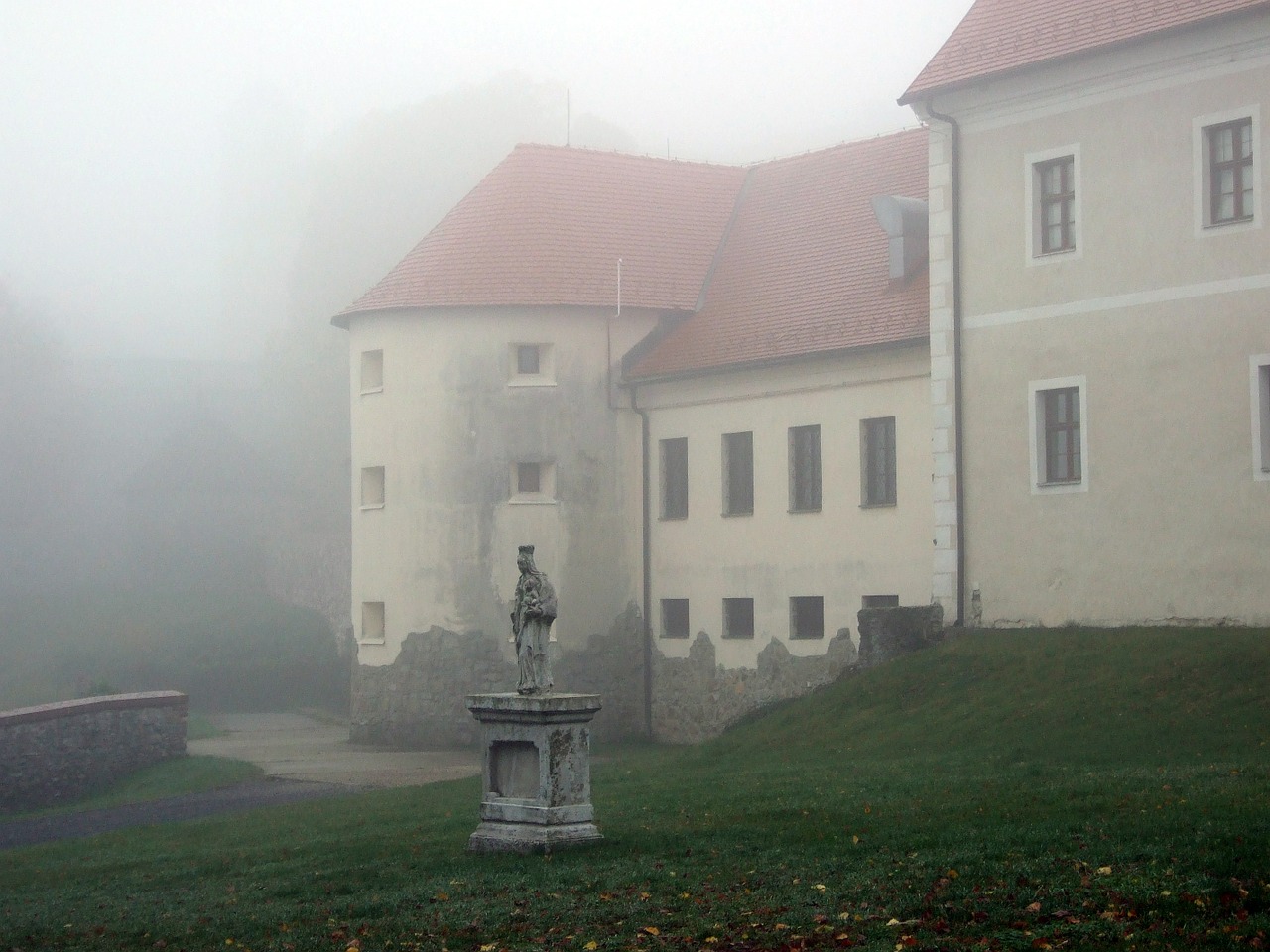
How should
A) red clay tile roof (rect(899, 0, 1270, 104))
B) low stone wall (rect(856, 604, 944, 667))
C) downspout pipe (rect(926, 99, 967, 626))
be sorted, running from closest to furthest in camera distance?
red clay tile roof (rect(899, 0, 1270, 104))
low stone wall (rect(856, 604, 944, 667))
downspout pipe (rect(926, 99, 967, 626))

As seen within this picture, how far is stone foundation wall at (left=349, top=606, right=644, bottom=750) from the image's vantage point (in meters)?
36.3

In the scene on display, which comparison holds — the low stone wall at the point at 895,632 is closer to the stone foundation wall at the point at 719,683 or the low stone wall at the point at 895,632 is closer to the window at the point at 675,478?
the stone foundation wall at the point at 719,683

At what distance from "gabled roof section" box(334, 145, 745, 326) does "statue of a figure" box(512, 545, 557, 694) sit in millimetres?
21123

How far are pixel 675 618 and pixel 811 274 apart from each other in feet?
25.2

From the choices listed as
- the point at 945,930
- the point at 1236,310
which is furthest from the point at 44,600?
the point at 945,930

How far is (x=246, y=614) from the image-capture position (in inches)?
2259

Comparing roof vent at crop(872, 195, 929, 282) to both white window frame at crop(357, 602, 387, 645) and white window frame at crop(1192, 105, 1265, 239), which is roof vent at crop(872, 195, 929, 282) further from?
white window frame at crop(357, 602, 387, 645)

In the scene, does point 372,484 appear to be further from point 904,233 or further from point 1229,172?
point 1229,172

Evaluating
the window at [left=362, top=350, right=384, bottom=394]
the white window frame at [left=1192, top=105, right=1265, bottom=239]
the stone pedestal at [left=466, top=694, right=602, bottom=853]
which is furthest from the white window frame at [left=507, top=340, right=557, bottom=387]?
the stone pedestal at [left=466, top=694, right=602, bottom=853]

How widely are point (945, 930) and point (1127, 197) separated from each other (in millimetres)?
17514

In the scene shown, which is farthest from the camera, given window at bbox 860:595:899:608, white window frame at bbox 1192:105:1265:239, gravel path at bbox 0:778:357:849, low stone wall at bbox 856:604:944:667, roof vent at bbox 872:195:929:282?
roof vent at bbox 872:195:929:282

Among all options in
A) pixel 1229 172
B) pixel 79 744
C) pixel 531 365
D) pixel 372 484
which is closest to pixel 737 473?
pixel 531 365

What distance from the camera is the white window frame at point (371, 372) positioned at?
38.6 meters

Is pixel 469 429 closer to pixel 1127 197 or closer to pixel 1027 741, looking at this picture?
pixel 1127 197
